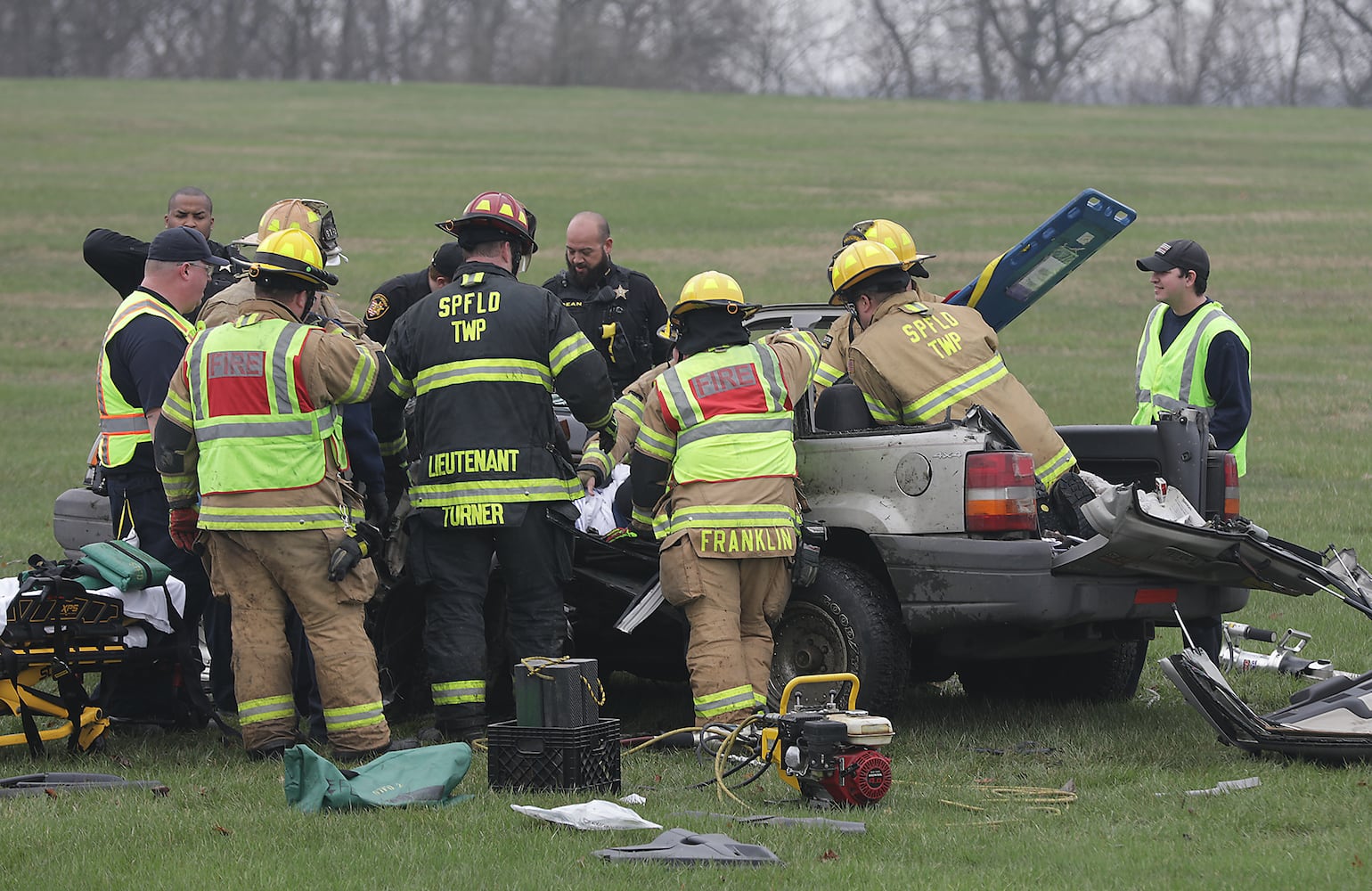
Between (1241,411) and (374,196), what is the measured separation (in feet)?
91.0

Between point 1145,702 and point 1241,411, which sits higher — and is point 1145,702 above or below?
below

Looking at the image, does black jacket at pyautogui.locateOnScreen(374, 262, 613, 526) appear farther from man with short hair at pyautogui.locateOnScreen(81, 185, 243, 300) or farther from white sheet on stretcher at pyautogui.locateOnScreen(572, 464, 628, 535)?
man with short hair at pyautogui.locateOnScreen(81, 185, 243, 300)

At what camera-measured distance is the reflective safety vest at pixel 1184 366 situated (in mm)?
8227

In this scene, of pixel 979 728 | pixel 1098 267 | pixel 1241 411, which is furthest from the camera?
pixel 1098 267

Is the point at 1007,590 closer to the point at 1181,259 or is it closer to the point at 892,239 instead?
the point at 892,239

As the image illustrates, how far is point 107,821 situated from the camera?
5.17 meters

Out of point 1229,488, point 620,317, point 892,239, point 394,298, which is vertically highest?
point 892,239

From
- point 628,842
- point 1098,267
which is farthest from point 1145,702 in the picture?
point 1098,267

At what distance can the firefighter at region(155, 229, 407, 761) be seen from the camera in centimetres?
618

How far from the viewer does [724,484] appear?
6273 millimetres

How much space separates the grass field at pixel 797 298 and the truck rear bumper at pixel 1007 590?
499mm

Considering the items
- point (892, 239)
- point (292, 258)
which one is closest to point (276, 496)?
point (292, 258)

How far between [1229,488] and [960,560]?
1408mm

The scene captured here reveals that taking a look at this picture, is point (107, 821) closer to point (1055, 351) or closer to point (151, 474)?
Result: point (151, 474)
